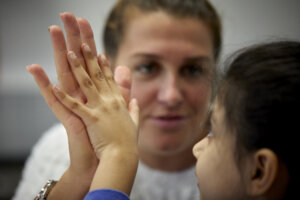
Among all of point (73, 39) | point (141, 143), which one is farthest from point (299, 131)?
point (141, 143)

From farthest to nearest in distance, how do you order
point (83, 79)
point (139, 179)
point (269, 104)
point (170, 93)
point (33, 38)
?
point (33, 38)
point (139, 179)
point (170, 93)
point (83, 79)
point (269, 104)

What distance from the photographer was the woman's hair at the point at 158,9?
860mm

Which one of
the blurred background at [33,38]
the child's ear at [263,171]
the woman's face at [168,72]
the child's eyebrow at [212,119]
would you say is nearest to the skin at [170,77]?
the woman's face at [168,72]

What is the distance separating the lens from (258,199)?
47cm

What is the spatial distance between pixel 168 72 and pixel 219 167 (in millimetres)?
385

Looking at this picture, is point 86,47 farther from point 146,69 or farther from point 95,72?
point 146,69

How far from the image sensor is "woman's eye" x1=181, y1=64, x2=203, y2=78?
85 centimetres

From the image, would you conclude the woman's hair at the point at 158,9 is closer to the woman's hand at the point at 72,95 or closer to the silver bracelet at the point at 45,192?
the woman's hand at the point at 72,95

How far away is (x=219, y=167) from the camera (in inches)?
19.9

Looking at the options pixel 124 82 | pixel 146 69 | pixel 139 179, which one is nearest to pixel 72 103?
pixel 124 82

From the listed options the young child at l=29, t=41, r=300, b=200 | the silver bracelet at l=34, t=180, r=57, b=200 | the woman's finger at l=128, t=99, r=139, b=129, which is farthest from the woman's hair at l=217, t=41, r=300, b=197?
the silver bracelet at l=34, t=180, r=57, b=200

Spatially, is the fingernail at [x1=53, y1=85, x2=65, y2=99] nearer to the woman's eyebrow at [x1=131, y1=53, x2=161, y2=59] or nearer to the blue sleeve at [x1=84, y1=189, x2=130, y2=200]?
the blue sleeve at [x1=84, y1=189, x2=130, y2=200]

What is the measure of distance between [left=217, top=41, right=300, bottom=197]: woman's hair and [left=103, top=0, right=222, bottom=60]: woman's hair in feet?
1.36

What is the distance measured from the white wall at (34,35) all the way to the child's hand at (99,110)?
1209 millimetres
